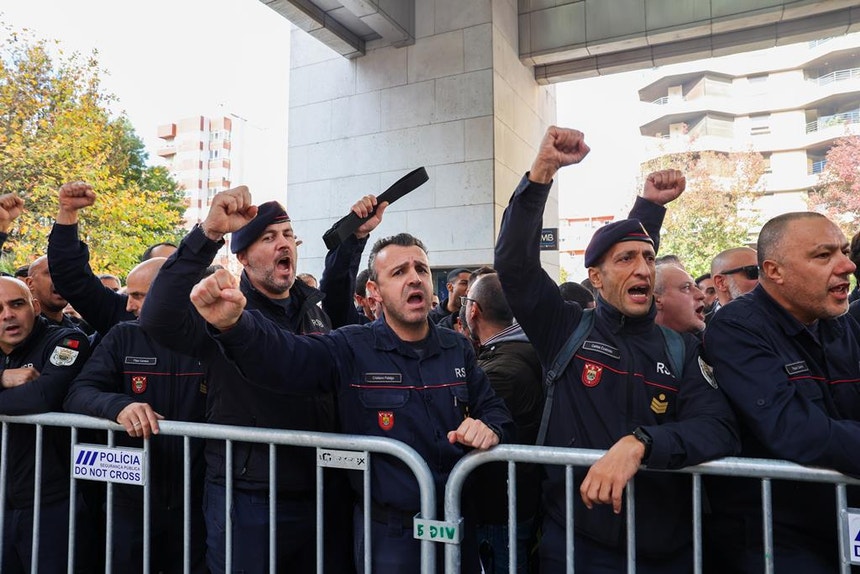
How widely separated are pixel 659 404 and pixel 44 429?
2.80m

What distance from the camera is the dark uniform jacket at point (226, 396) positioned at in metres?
2.25

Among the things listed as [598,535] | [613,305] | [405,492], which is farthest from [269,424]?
[613,305]

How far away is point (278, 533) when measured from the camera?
7.59 feet

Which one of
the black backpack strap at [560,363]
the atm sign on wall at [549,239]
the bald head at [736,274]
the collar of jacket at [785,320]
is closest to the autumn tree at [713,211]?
the atm sign on wall at [549,239]

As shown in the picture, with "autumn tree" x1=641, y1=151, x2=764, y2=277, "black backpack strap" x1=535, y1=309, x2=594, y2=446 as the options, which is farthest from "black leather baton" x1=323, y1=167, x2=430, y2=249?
"autumn tree" x1=641, y1=151, x2=764, y2=277

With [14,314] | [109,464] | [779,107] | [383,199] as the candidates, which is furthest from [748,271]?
[779,107]

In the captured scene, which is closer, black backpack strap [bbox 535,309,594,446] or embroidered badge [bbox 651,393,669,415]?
embroidered badge [bbox 651,393,669,415]

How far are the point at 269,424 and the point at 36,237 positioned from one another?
1450 cm

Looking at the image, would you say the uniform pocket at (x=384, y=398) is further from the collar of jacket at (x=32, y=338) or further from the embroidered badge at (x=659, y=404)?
the collar of jacket at (x=32, y=338)

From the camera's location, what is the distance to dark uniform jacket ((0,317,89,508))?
8.54 feet

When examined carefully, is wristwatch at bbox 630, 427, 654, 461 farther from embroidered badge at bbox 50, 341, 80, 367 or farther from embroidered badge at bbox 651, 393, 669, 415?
embroidered badge at bbox 50, 341, 80, 367

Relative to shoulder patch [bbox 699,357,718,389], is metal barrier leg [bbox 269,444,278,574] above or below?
below

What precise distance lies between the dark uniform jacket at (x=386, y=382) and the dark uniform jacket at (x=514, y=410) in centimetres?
29

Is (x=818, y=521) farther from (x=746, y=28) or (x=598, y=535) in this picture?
(x=746, y=28)
